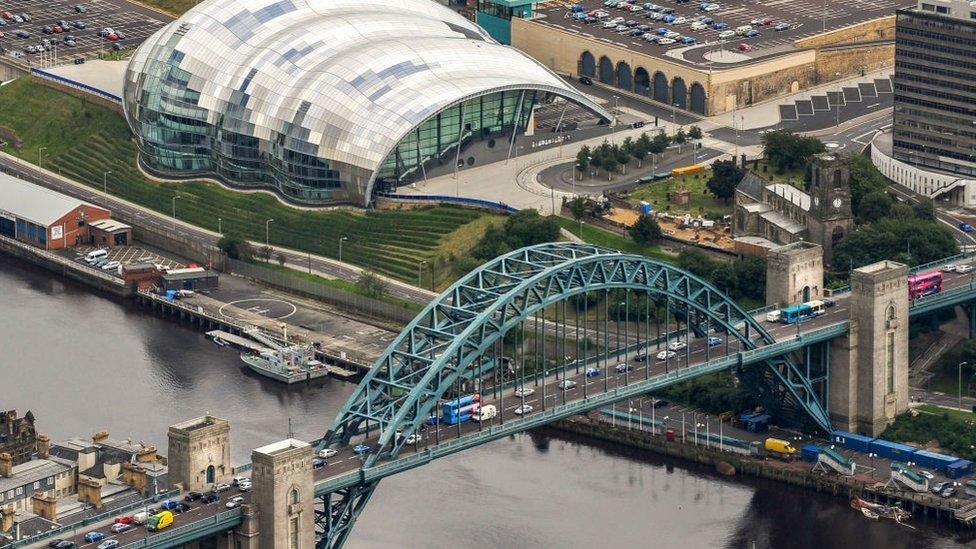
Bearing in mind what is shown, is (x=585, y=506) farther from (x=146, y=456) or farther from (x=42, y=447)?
(x=42, y=447)

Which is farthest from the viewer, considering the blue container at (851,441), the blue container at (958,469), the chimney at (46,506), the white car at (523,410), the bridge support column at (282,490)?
the blue container at (851,441)

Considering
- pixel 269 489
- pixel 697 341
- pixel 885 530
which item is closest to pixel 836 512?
pixel 885 530

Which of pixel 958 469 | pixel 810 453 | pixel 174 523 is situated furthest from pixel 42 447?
pixel 958 469

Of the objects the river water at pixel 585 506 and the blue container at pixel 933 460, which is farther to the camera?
the blue container at pixel 933 460

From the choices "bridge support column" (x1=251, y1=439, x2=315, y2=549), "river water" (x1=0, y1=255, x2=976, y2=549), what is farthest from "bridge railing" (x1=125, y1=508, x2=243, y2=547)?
"river water" (x1=0, y1=255, x2=976, y2=549)

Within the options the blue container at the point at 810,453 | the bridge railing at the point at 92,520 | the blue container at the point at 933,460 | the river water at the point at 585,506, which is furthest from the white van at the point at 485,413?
the blue container at the point at 933,460

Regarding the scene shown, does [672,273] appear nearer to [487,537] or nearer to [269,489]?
[487,537]

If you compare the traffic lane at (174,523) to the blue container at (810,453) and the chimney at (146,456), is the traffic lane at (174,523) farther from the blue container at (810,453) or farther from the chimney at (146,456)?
the blue container at (810,453)
